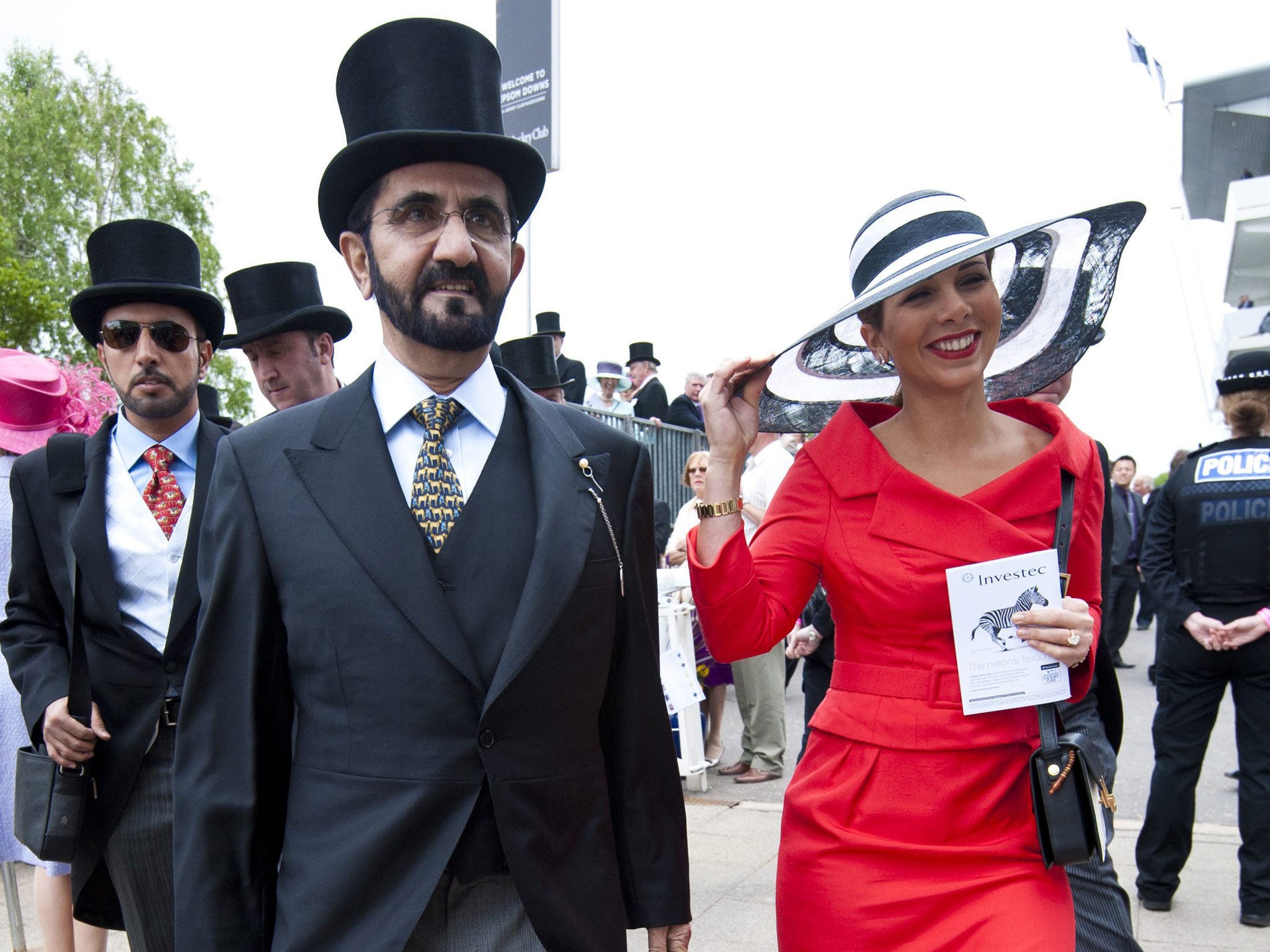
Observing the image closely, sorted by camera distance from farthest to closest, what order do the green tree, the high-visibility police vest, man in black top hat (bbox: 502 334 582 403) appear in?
the green tree
man in black top hat (bbox: 502 334 582 403)
the high-visibility police vest

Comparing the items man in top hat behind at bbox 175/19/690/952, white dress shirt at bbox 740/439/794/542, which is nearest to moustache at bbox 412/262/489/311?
man in top hat behind at bbox 175/19/690/952

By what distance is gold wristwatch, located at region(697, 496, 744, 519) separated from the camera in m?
2.60

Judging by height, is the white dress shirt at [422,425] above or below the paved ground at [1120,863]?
above

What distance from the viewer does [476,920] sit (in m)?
2.08

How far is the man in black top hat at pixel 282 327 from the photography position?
4312 mm

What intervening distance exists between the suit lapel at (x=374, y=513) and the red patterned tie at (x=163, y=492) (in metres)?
1.42

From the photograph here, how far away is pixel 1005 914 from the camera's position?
240 centimetres

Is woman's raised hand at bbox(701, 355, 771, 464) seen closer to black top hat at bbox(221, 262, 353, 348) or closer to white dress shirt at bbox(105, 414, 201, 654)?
white dress shirt at bbox(105, 414, 201, 654)

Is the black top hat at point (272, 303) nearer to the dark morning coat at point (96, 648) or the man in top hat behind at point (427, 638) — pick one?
the dark morning coat at point (96, 648)

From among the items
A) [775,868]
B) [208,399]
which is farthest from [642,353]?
[775,868]

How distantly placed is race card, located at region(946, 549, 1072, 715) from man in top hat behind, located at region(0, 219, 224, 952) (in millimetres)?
2014

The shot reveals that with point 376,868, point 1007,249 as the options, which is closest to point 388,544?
point 376,868

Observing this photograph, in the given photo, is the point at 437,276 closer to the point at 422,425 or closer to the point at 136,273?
the point at 422,425

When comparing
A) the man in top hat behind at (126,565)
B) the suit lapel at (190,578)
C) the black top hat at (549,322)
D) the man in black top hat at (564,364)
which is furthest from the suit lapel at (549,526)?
the black top hat at (549,322)
